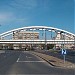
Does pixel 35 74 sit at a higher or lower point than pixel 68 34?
lower

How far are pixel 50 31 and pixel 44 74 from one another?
567 ft

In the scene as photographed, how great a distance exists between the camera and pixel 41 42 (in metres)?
177

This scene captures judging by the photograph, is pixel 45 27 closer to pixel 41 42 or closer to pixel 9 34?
pixel 41 42

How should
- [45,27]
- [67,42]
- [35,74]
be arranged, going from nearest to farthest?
[35,74] < [67,42] < [45,27]

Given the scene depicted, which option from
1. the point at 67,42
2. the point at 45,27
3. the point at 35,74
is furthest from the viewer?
the point at 45,27

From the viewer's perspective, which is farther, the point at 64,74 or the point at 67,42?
the point at 67,42

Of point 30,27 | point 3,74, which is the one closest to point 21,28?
point 30,27

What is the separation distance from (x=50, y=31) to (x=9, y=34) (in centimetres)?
2929

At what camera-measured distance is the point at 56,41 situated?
175375mm

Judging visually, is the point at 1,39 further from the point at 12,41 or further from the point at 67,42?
the point at 67,42

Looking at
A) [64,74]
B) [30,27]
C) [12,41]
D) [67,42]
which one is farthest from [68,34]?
[64,74]

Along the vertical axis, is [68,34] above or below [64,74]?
above

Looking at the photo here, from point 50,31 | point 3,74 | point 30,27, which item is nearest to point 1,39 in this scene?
point 30,27

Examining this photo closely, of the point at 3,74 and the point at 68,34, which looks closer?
the point at 3,74
